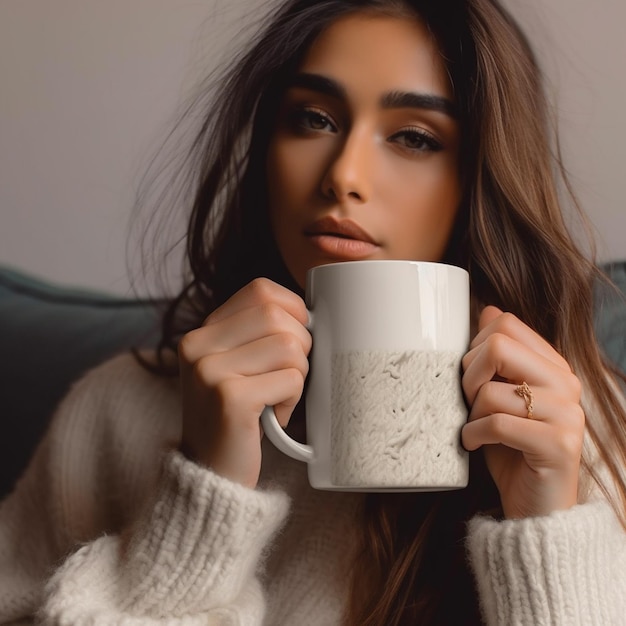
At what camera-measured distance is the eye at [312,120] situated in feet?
2.92

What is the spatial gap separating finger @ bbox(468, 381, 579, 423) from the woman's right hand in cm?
14

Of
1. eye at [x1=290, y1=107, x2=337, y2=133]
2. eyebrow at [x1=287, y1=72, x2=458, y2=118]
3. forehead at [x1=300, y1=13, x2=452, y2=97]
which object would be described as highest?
forehead at [x1=300, y1=13, x2=452, y2=97]

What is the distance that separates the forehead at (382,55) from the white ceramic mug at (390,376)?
0.91 feet

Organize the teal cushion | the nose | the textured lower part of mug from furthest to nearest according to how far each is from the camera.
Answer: the teal cushion, the nose, the textured lower part of mug

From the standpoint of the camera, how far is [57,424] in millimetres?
1089

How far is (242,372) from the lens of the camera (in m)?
0.71

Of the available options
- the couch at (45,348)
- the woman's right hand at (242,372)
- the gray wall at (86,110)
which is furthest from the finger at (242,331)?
the gray wall at (86,110)

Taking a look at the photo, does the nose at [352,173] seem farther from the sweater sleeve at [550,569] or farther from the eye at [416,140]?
the sweater sleeve at [550,569]

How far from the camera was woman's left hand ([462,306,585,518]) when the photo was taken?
2.21 feet

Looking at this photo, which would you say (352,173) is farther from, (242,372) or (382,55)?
(242,372)


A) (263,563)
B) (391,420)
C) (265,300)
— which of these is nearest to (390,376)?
(391,420)

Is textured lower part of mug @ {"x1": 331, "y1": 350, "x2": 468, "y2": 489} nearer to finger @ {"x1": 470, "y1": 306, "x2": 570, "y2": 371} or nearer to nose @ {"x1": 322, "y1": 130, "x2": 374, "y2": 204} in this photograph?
finger @ {"x1": 470, "y1": 306, "x2": 570, "y2": 371}

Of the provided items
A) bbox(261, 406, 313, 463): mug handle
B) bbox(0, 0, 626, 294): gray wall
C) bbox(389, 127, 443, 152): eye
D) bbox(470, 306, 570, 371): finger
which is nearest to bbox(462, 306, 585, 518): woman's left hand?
bbox(470, 306, 570, 371): finger

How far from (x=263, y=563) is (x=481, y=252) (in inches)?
16.1
